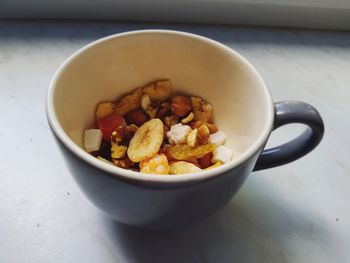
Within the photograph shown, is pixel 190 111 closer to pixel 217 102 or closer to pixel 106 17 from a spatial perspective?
pixel 217 102

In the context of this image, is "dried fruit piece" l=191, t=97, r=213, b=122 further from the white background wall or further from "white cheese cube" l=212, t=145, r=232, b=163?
the white background wall

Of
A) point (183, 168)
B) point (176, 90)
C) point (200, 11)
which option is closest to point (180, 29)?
point (200, 11)

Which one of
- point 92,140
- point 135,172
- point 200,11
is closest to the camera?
point 135,172

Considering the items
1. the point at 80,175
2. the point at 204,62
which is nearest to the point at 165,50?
the point at 204,62

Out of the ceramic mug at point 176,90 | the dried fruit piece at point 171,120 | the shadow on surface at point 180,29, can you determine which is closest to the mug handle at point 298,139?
the ceramic mug at point 176,90

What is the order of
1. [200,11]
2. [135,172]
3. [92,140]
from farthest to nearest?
[200,11] < [92,140] < [135,172]

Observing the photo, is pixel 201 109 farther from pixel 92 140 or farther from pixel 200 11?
pixel 200 11
